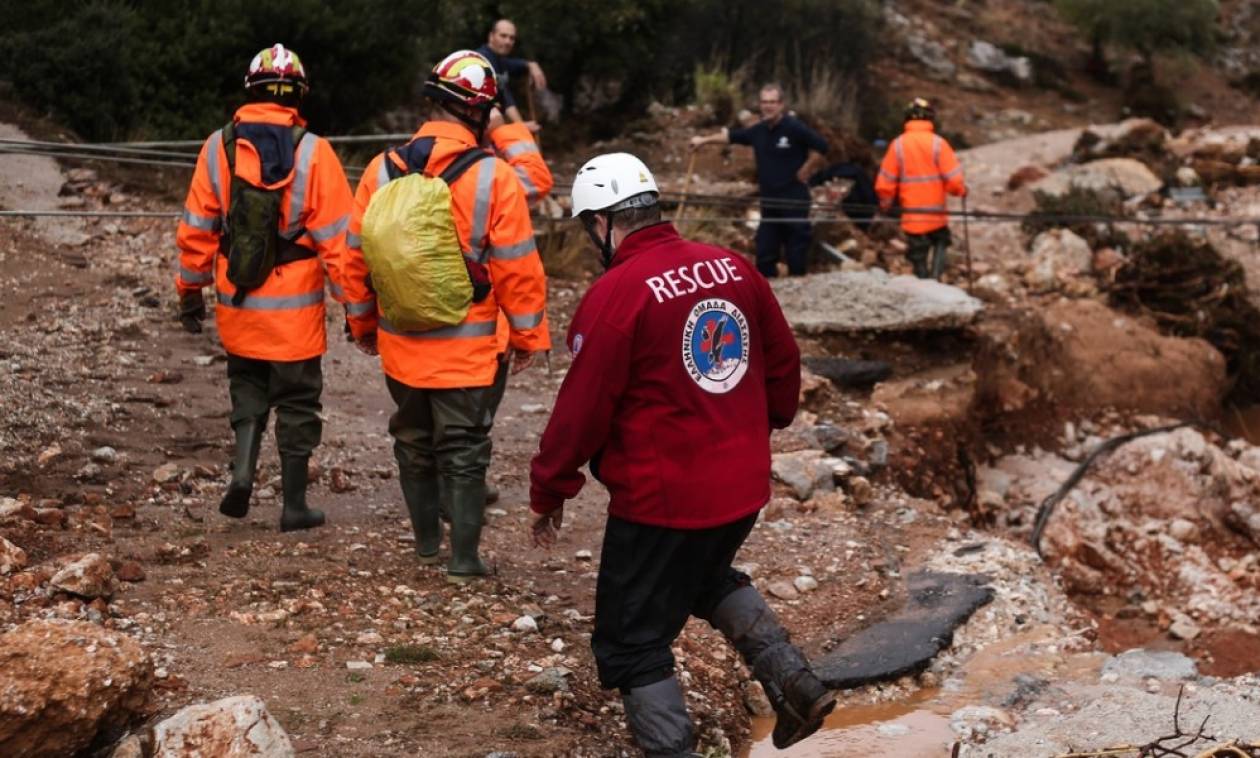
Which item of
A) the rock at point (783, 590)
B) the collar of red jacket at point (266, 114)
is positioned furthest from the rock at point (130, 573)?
the rock at point (783, 590)

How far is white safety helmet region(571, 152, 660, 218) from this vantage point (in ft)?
13.2

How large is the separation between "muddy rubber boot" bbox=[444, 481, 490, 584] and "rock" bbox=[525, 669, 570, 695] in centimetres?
88

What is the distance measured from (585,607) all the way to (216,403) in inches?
117

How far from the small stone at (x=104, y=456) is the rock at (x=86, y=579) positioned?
1.74m

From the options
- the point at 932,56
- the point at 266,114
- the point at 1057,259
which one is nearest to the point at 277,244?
the point at 266,114

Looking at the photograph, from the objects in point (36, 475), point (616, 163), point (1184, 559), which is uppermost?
point (616, 163)

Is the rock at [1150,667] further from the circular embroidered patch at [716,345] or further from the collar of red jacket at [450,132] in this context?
the collar of red jacket at [450,132]

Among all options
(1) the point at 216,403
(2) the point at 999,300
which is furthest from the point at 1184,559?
(1) the point at 216,403

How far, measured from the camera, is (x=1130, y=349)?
11555 mm

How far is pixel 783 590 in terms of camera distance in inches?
246

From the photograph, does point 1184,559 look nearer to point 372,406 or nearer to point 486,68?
point 372,406

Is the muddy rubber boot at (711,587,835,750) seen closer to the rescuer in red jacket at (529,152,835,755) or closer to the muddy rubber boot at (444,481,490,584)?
the rescuer in red jacket at (529,152,835,755)

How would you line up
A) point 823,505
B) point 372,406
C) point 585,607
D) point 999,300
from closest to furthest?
point 585,607, point 823,505, point 372,406, point 999,300

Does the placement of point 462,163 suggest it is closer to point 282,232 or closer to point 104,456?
point 282,232
